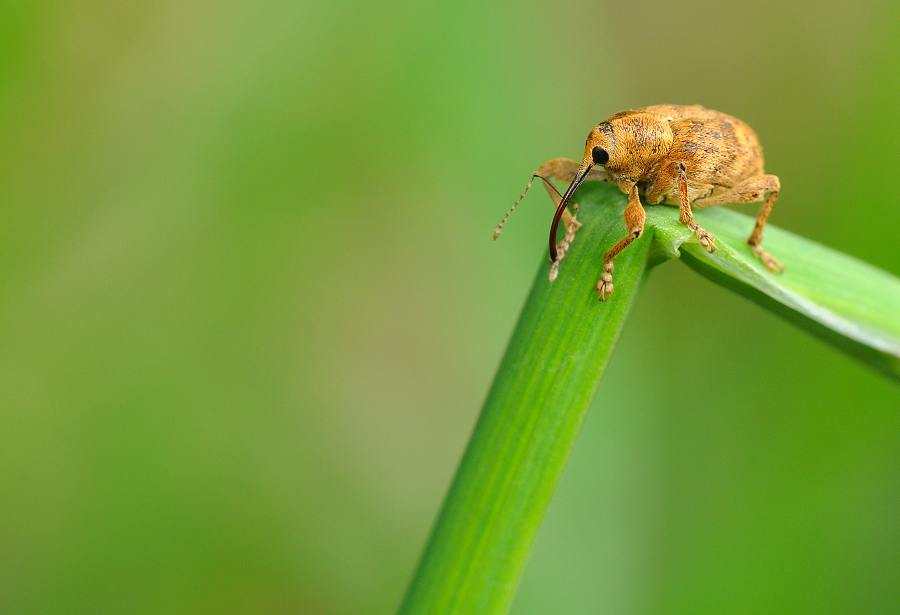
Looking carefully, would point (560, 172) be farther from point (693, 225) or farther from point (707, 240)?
point (707, 240)

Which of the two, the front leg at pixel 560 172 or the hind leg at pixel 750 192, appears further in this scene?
the hind leg at pixel 750 192

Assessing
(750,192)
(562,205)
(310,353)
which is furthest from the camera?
(310,353)

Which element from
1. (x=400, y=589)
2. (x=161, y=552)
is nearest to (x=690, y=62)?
(x=400, y=589)

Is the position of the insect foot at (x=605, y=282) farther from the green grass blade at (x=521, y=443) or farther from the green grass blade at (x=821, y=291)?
the green grass blade at (x=821, y=291)

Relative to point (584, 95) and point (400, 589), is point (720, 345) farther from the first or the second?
point (400, 589)

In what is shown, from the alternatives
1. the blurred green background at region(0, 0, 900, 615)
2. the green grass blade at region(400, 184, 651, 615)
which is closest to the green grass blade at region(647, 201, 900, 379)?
the green grass blade at region(400, 184, 651, 615)

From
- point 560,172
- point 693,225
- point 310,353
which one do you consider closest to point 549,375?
point 693,225

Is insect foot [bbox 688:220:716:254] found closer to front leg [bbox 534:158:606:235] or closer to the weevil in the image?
the weevil

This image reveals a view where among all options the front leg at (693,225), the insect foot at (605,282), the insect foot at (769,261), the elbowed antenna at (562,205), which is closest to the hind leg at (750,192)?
the front leg at (693,225)
